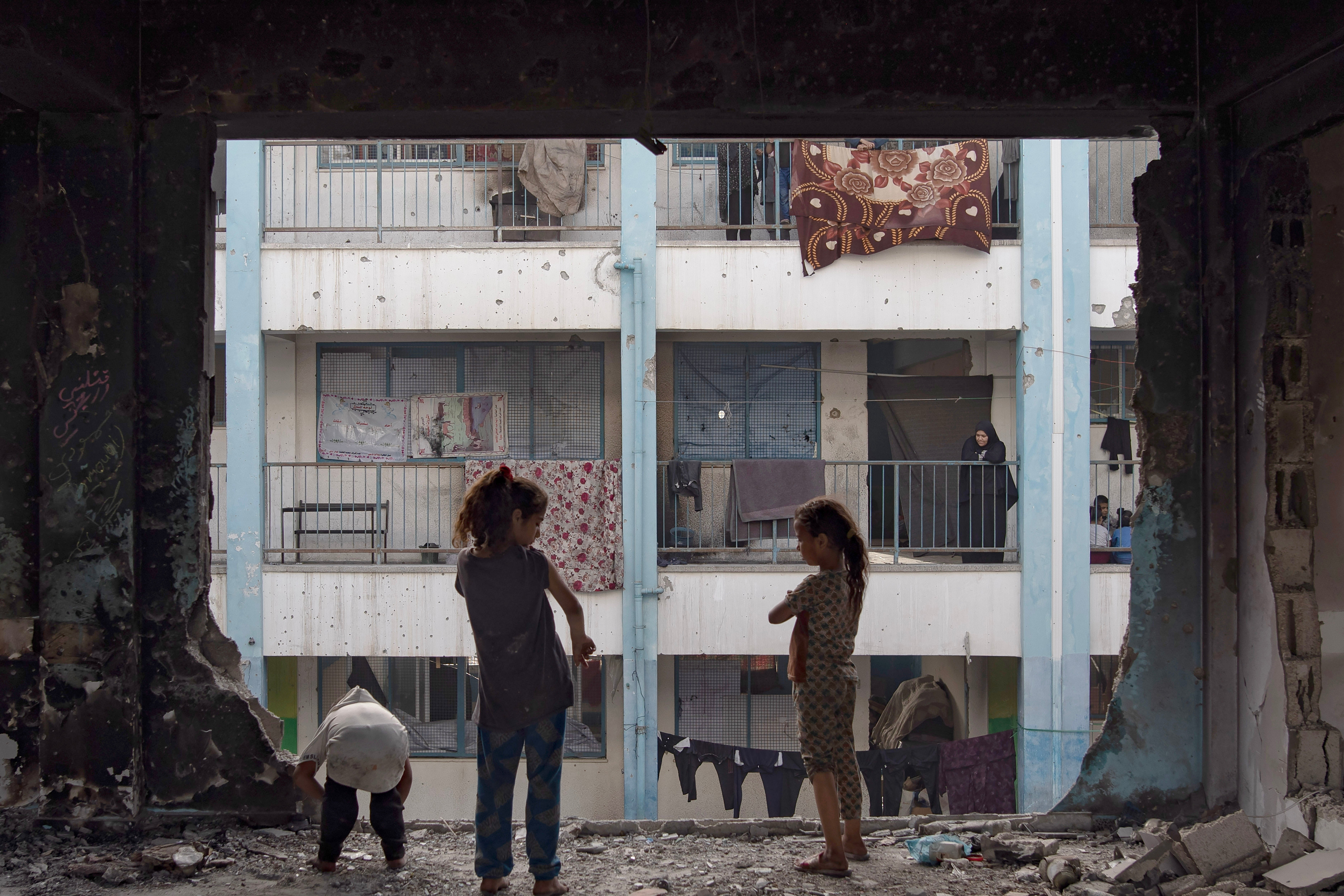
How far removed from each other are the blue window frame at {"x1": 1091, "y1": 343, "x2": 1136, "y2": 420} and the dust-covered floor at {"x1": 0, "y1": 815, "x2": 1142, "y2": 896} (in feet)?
26.3

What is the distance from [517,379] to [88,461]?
7343 mm

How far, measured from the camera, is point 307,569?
30.8 ft

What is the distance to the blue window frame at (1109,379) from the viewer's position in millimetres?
10305

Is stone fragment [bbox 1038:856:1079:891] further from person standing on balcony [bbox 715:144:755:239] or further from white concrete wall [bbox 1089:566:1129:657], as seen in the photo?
person standing on balcony [bbox 715:144:755:239]

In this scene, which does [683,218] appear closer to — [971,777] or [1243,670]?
[971,777]

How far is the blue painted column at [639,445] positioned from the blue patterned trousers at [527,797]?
639cm

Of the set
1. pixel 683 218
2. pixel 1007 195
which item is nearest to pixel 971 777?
pixel 1007 195

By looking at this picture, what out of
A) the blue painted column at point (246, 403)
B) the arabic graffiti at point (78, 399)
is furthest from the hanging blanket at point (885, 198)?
the arabic graffiti at point (78, 399)

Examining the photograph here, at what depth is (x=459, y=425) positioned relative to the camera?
1036 cm

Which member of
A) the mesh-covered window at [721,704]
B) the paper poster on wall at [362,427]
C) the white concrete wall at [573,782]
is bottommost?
the white concrete wall at [573,782]

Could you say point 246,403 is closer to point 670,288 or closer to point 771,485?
point 670,288

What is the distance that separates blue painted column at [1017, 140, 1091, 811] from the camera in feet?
30.4

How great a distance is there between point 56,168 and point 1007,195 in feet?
28.0

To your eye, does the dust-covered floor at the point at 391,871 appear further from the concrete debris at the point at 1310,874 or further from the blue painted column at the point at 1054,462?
the blue painted column at the point at 1054,462
